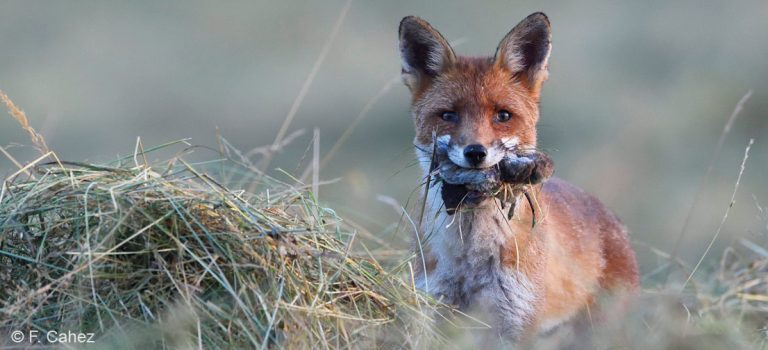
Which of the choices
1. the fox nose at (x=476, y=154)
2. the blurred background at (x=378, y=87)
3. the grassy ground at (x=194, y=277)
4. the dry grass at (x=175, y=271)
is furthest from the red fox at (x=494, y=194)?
the blurred background at (x=378, y=87)

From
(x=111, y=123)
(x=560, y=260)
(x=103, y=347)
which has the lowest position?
(x=111, y=123)

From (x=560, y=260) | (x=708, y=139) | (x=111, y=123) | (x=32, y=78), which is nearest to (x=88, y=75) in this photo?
(x=32, y=78)

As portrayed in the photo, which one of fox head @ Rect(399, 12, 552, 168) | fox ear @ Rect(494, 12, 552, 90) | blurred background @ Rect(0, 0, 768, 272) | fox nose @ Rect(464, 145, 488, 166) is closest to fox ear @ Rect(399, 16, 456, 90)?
fox head @ Rect(399, 12, 552, 168)

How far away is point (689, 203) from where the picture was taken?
38.3 feet

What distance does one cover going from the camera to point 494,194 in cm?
611

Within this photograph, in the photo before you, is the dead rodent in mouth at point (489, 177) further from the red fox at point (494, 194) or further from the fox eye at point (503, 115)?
the fox eye at point (503, 115)

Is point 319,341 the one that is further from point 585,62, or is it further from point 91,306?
point 585,62

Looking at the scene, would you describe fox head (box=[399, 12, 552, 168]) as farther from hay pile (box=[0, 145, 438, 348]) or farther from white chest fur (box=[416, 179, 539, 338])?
hay pile (box=[0, 145, 438, 348])

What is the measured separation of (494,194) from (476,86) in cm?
92

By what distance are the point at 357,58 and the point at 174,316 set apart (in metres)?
11.2

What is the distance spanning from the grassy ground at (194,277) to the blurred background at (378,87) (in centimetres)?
445

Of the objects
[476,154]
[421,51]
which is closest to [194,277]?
[476,154]

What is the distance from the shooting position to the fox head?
6.50 meters

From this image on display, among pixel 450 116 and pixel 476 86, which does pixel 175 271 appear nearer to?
pixel 450 116
